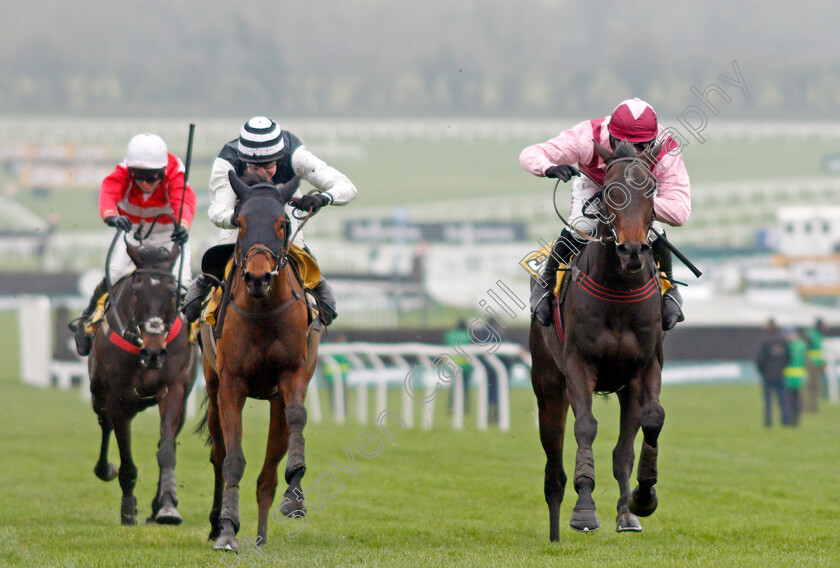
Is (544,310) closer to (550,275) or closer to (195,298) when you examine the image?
(550,275)

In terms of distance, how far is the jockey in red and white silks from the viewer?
821 centimetres

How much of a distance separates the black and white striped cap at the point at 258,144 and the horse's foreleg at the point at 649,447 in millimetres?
2275

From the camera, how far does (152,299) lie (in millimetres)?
Answer: 7867

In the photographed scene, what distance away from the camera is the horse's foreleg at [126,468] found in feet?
26.9

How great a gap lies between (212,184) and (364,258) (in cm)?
3493

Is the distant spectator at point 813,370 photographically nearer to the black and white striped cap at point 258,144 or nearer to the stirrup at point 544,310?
the stirrup at point 544,310

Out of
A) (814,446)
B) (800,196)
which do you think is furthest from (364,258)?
(814,446)

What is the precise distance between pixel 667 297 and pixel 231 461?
2359mm

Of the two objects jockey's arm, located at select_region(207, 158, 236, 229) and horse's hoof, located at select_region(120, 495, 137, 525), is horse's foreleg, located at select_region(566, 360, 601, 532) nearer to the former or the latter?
jockey's arm, located at select_region(207, 158, 236, 229)

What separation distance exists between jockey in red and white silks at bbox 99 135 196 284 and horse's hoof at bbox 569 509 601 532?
3398 millimetres

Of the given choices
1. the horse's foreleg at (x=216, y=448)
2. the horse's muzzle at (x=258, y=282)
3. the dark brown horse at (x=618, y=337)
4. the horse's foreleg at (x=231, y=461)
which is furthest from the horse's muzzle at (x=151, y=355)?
the dark brown horse at (x=618, y=337)

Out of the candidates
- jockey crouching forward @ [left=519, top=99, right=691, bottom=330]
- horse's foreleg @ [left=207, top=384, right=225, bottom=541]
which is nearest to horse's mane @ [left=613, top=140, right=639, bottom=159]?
jockey crouching forward @ [left=519, top=99, right=691, bottom=330]

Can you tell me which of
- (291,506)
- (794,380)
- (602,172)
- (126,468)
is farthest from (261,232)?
(794,380)

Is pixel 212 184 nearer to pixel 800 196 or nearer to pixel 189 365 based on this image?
pixel 189 365
